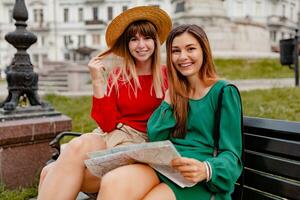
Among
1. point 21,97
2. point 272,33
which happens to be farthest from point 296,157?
point 272,33

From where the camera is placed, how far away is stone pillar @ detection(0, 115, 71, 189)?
4051 mm

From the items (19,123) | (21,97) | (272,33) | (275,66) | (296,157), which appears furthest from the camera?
(272,33)

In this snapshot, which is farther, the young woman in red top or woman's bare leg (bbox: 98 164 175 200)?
the young woman in red top

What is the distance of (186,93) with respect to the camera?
251 centimetres

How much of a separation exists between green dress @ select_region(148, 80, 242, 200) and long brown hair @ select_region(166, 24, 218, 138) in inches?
1.6

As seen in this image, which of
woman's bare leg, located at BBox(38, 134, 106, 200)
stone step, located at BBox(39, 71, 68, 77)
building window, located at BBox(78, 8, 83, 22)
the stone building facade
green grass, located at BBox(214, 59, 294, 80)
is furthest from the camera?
building window, located at BBox(78, 8, 83, 22)

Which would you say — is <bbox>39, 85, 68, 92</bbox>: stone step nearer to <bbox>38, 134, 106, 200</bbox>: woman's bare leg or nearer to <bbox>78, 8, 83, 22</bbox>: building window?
<bbox>38, 134, 106, 200</bbox>: woman's bare leg

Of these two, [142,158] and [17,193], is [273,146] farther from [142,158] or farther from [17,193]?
[17,193]

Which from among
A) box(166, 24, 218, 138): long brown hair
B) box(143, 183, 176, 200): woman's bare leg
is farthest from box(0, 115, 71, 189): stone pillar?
box(143, 183, 176, 200): woman's bare leg

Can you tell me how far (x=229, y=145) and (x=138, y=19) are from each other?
3.96ft

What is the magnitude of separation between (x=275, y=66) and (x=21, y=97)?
43.4 ft

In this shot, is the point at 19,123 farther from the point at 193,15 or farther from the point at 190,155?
the point at 193,15

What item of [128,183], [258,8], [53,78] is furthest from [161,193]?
[258,8]

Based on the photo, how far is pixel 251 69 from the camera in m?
16.0
